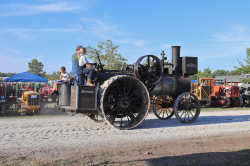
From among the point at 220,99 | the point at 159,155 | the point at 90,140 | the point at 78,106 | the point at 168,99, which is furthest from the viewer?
the point at 220,99

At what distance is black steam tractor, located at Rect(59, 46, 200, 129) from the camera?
740 centimetres

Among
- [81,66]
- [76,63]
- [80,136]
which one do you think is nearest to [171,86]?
[81,66]

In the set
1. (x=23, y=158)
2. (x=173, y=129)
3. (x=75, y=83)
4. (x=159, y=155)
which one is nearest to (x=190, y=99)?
(x=173, y=129)

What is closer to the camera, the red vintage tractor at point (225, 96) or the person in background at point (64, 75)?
the person in background at point (64, 75)

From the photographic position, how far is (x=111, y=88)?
310 inches

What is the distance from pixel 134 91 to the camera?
26.6 feet

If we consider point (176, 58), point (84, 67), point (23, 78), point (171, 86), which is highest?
point (176, 58)

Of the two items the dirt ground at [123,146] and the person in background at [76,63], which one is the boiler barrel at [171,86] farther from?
the person in background at [76,63]

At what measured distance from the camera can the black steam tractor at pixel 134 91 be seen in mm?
7402

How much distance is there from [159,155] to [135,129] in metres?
2.96

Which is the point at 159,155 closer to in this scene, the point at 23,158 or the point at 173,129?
the point at 23,158

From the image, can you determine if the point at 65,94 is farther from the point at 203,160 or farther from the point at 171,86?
the point at 203,160

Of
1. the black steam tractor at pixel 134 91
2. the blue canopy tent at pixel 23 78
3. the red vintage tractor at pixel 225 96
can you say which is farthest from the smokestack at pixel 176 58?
the blue canopy tent at pixel 23 78

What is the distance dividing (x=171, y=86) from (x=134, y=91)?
67.5 inches
